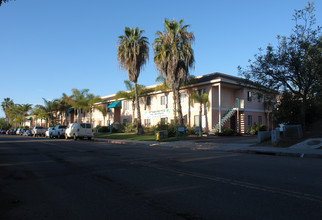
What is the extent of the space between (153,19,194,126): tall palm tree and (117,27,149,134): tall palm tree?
3858 millimetres

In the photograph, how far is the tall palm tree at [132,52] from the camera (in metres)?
30.9

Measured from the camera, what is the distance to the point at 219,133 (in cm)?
2686

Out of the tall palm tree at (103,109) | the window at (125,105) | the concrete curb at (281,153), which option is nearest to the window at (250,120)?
A: the concrete curb at (281,153)

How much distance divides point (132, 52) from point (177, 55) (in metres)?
6.69

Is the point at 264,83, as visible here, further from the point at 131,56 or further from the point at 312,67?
the point at 131,56

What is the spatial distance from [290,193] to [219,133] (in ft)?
72.4

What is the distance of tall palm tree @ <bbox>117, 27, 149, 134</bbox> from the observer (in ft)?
101

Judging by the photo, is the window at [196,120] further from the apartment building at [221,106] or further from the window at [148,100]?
the window at [148,100]

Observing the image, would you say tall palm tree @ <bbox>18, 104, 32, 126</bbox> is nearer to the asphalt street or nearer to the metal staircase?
the metal staircase

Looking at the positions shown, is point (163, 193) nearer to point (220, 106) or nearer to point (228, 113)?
point (220, 106)

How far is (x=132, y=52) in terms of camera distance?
3106cm

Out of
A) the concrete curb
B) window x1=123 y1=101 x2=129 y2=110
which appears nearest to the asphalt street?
the concrete curb

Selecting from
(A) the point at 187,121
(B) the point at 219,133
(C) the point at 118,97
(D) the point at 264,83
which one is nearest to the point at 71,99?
(C) the point at 118,97

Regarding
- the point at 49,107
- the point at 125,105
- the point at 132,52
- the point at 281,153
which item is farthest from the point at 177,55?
the point at 49,107
